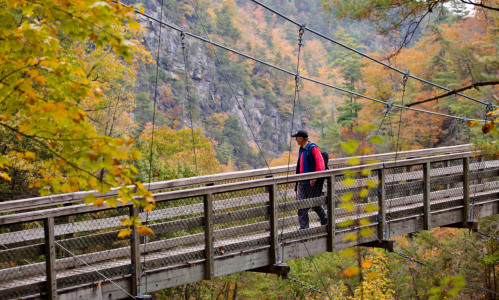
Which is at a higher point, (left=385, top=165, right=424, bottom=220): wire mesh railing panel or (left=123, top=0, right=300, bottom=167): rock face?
(left=123, top=0, right=300, bottom=167): rock face

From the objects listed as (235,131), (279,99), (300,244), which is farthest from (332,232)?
(279,99)

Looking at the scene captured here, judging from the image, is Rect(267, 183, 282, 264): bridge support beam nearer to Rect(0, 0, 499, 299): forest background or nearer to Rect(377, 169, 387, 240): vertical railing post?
Rect(0, 0, 499, 299): forest background

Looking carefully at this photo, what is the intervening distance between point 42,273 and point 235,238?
1.53m

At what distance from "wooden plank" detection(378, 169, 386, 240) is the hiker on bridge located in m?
0.57

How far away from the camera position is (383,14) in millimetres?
5613

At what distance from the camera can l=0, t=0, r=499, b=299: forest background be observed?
1186 cm

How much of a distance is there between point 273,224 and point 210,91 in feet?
210

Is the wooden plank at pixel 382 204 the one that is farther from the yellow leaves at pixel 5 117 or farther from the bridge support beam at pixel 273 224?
the yellow leaves at pixel 5 117

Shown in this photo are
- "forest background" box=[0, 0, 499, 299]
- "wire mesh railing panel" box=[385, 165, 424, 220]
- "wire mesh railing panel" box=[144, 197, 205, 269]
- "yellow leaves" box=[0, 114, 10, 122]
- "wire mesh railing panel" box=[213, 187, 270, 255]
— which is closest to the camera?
"yellow leaves" box=[0, 114, 10, 122]

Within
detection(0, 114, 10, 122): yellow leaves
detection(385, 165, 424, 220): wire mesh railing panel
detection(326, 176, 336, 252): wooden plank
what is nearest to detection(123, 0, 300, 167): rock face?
detection(385, 165, 424, 220): wire mesh railing panel

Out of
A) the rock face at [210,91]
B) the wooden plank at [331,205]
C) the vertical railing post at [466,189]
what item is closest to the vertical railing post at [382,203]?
the wooden plank at [331,205]

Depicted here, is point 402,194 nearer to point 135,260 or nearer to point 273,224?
point 273,224

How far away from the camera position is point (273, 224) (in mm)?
3504

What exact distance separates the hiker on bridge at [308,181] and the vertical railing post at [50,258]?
2.14 metres
